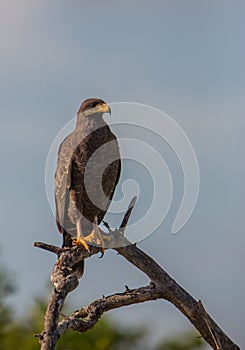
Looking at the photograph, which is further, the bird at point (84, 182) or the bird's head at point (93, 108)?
the bird's head at point (93, 108)

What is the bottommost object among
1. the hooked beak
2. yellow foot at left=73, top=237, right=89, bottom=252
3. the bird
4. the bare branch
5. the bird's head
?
the bare branch

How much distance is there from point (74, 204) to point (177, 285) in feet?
6.87

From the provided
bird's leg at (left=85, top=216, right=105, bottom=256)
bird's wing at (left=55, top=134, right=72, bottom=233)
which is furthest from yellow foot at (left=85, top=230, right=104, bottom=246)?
bird's wing at (left=55, top=134, right=72, bottom=233)

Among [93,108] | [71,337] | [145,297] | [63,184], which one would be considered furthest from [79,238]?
[71,337]

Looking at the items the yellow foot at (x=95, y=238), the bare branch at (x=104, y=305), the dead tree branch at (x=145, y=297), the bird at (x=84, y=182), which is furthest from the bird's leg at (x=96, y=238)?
the bare branch at (x=104, y=305)

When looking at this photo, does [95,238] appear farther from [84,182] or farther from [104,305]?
[104,305]

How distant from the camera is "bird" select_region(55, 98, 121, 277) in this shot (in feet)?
28.3

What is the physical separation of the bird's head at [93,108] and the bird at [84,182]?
0.45 metres

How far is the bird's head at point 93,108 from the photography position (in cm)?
931

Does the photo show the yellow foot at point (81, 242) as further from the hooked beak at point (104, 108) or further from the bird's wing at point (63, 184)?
the hooked beak at point (104, 108)

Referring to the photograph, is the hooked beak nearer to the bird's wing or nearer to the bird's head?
the bird's head

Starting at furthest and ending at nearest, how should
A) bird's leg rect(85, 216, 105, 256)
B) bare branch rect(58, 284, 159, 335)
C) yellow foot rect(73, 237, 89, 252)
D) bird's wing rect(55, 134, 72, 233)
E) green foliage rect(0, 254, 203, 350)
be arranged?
green foliage rect(0, 254, 203, 350)
bird's wing rect(55, 134, 72, 233)
bird's leg rect(85, 216, 105, 256)
yellow foot rect(73, 237, 89, 252)
bare branch rect(58, 284, 159, 335)

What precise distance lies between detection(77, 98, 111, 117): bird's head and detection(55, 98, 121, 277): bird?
45cm

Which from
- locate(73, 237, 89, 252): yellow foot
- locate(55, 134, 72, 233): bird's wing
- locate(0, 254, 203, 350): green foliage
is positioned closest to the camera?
locate(73, 237, 89, 252): yellow foot
